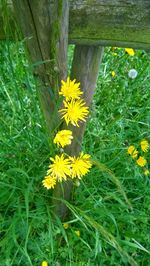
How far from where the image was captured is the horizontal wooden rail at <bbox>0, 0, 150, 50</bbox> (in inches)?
39.2

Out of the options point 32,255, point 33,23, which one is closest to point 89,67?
point 33,23

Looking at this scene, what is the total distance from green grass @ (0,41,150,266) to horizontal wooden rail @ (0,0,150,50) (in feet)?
1.29

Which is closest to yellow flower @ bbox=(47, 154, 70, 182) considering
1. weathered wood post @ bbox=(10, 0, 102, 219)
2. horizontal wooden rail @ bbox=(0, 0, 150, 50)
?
weathered wood post @ bbox=(10, 0, 102, 219)

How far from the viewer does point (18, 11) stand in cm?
102

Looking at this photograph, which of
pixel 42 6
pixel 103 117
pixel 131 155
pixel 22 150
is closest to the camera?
pixel 42 6

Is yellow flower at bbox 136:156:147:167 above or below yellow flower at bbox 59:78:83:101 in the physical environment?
above

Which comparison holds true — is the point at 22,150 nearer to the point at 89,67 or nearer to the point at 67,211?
the point at 67,211

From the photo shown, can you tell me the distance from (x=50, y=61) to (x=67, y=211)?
0.97m

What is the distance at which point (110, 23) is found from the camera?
1.04 meters

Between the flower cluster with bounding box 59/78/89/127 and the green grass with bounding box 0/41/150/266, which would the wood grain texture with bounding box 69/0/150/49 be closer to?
the flower cluster with bounding box 59/78/89/127

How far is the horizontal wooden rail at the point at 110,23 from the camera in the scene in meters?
1.00

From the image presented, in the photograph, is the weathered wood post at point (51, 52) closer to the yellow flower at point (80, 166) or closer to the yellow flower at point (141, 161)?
the yellow flower at point (80, 166)

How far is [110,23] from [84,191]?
3.45 ft

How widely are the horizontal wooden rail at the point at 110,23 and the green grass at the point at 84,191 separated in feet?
1.29
